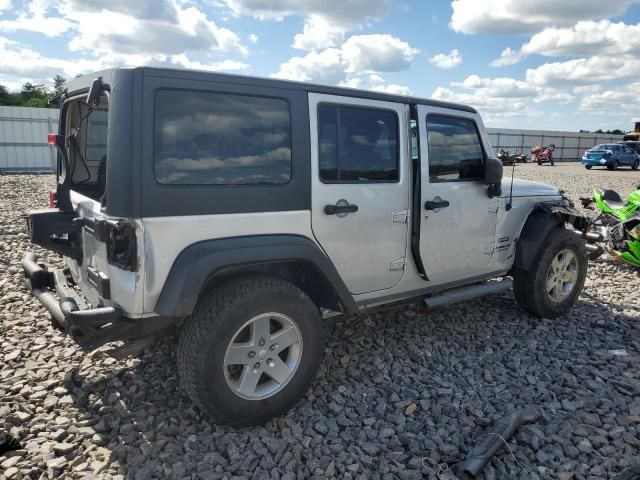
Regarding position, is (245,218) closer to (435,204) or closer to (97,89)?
(97,89)

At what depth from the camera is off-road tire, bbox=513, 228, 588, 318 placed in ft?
15.2

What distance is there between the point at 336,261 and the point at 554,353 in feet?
7.14

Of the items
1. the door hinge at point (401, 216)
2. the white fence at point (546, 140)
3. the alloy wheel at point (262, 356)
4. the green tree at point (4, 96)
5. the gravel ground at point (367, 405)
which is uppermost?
the green tree at point (4, 96)

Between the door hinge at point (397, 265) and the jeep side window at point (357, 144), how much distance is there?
0.61 m

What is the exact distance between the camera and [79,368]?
364 centimetres

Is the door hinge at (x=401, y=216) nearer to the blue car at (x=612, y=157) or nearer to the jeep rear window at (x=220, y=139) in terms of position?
the jeep rear window at (x=220, y=139)

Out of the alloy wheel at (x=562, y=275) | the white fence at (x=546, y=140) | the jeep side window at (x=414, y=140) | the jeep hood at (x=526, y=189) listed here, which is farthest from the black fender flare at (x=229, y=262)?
the white fence at (x=546, y=140)

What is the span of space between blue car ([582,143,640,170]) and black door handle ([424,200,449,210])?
2798 centimetres

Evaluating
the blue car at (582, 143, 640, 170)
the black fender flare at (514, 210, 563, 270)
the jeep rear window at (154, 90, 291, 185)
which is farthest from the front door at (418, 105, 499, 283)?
the blue car at (582, 143, 640, 170)

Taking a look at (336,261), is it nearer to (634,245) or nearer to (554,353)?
(554,353)

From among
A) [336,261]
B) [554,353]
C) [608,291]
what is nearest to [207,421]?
[336,261]

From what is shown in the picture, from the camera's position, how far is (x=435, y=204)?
3775mm

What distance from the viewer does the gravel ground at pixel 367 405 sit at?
2.70 m

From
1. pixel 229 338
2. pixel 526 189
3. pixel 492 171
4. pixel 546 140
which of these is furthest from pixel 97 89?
pixel 546 140
